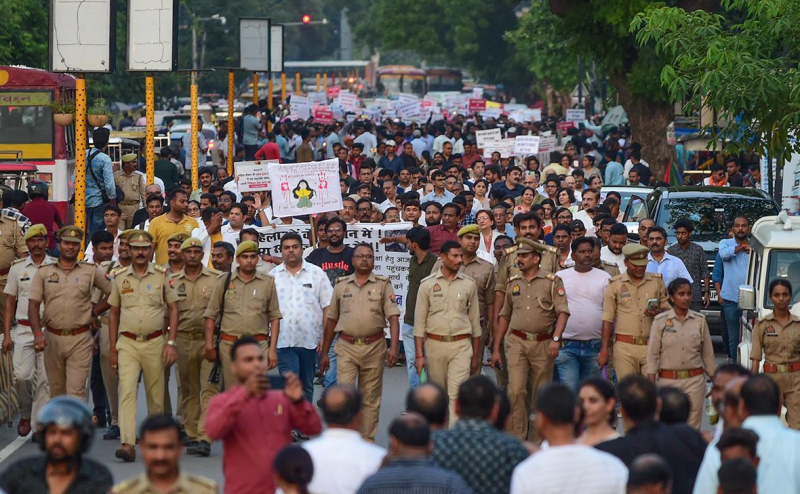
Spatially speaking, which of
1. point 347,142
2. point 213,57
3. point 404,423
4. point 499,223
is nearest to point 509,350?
point 499,223

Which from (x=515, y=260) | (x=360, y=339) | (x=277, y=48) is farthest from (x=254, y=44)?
(x=360, y=339)

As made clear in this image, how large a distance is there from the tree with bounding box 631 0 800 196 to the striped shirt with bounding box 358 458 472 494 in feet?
33.7

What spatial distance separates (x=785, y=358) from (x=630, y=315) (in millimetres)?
1197

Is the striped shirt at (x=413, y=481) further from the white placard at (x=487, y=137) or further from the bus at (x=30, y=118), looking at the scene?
the white placard at (x=487, y=137)

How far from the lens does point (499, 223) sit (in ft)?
52.7

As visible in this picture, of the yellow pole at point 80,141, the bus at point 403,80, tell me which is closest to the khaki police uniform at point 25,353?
the yellow pole at point 80,141

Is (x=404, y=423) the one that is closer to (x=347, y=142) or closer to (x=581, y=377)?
(x=581, y=377)

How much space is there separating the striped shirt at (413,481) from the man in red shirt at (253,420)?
1.42 meters

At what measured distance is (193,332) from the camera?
11.9m

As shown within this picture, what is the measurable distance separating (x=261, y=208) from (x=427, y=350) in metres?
6.01

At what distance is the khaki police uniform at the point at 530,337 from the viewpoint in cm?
1174

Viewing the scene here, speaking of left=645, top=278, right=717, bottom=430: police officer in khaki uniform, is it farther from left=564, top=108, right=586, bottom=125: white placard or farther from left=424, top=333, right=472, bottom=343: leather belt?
left=564, top=108, right=586, bottom=125: white placard

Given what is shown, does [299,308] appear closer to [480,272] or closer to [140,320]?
[140,320]

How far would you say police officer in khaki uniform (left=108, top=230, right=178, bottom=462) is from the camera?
1149 centimetres
